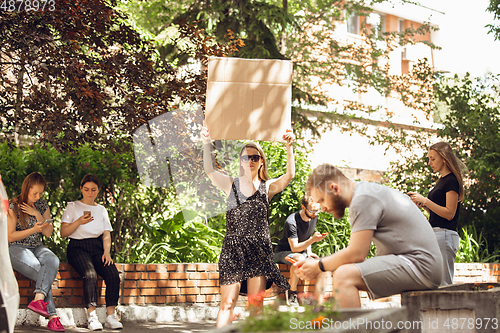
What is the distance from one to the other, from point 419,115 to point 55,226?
78.0 feet

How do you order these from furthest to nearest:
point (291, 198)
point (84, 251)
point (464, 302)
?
point (291, 198) < point (84, 251) < point (464, 302)

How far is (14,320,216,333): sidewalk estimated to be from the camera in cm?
510

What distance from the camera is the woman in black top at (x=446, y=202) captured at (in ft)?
15.2

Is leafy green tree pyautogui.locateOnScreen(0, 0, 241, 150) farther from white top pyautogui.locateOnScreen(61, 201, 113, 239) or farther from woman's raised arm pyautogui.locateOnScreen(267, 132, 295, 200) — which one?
woman's raised arm pyautogui.locateOnScreen(267, 132, 295, 200)

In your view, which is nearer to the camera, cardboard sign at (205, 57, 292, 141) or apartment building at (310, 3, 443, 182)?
cardboard sign at (205, 57, 292, 141)

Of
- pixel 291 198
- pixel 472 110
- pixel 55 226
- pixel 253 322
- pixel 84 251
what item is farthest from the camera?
pixel 472 110

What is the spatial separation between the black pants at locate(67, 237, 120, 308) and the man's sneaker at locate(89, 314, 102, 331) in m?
0.16

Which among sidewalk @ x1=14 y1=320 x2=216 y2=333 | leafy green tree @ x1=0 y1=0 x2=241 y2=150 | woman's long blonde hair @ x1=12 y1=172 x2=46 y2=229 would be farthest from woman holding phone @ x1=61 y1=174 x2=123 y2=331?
leafy green tree @ x1=0 y1=0 x2=241 y2=150

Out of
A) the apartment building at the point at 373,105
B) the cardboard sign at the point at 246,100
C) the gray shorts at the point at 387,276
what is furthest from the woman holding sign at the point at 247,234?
the apartment building at the point at 373,105

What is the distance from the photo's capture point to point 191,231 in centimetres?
711

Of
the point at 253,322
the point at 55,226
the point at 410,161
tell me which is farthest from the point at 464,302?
the point at 410,161

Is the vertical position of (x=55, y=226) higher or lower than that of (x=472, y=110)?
lower

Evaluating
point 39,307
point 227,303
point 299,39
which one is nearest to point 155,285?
point 39,307

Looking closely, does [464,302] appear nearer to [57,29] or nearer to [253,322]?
[253,322]
